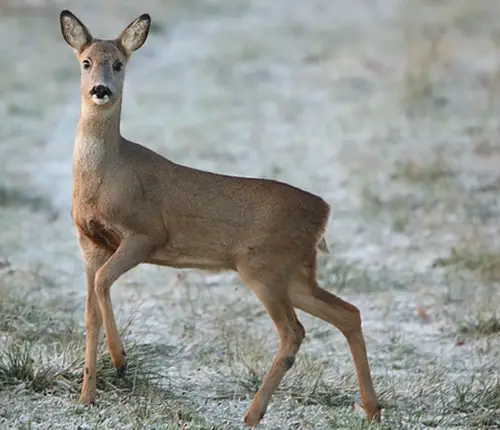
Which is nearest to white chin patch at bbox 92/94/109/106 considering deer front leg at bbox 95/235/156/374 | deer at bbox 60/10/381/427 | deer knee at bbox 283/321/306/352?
deer at bbox 60/10/381/427

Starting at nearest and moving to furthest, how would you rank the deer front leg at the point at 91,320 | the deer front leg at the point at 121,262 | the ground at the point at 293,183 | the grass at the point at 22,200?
1. the deer front leg at the point at 121,262
2. the deer front leg at the point at 91,320
3. the ground at the point at 293,183
4. the grass at the point at 22,200

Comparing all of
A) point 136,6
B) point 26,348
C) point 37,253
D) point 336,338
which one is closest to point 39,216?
point 37,253

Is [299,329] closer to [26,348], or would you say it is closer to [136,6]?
[26,348]

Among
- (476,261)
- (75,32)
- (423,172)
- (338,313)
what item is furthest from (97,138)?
(423,172)

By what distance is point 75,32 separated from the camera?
20.6 ft

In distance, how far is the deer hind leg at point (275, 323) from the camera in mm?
6047

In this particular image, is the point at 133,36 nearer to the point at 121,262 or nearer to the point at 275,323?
the point at 121,262

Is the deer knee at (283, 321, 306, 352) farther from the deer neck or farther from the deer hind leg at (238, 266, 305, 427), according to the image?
the deer neck

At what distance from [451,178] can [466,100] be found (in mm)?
2824

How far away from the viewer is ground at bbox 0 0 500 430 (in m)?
6.61

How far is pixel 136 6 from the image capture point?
18594mm

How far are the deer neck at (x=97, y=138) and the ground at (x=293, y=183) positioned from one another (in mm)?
1031

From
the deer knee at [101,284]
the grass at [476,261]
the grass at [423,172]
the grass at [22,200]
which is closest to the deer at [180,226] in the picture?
the deer knee at [101,284]

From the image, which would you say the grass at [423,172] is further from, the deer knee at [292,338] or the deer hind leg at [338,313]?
the deer knee at [292,338]
